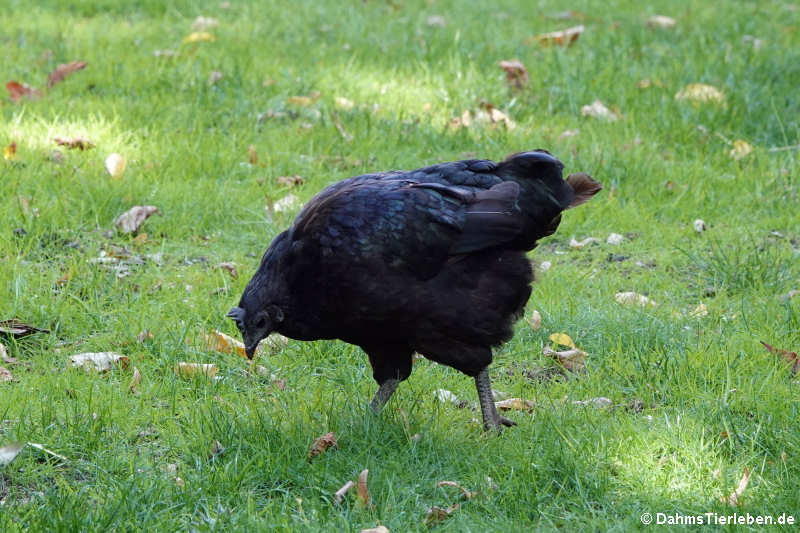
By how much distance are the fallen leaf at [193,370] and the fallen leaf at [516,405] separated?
1.24m

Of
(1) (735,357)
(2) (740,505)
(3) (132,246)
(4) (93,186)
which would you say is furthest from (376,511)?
(4) (93,186)

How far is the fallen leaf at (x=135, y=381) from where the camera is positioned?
13.5 ft

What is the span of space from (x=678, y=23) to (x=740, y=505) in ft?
22.8

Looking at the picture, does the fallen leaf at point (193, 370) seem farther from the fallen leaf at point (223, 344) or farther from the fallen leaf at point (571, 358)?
the fallen leaf at point (571, 358)

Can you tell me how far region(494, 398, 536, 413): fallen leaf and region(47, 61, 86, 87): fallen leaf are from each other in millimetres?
4583

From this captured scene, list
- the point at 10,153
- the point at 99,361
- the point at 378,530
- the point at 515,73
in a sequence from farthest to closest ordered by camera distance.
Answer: the point at 515,73, the point at 10,153, the point at 99,361, the point at 378,530

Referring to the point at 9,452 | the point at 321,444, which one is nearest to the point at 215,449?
the point at 321,444

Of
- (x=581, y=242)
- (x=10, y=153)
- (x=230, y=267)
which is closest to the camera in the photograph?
(x=230, y=267)

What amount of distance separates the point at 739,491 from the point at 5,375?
9.77ft

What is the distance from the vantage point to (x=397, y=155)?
20.6 ft

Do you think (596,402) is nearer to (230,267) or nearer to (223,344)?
(223,344)

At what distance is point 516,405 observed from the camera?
4090mm

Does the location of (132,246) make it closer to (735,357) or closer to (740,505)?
(735,357)

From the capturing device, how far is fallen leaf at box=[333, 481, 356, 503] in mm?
3326
